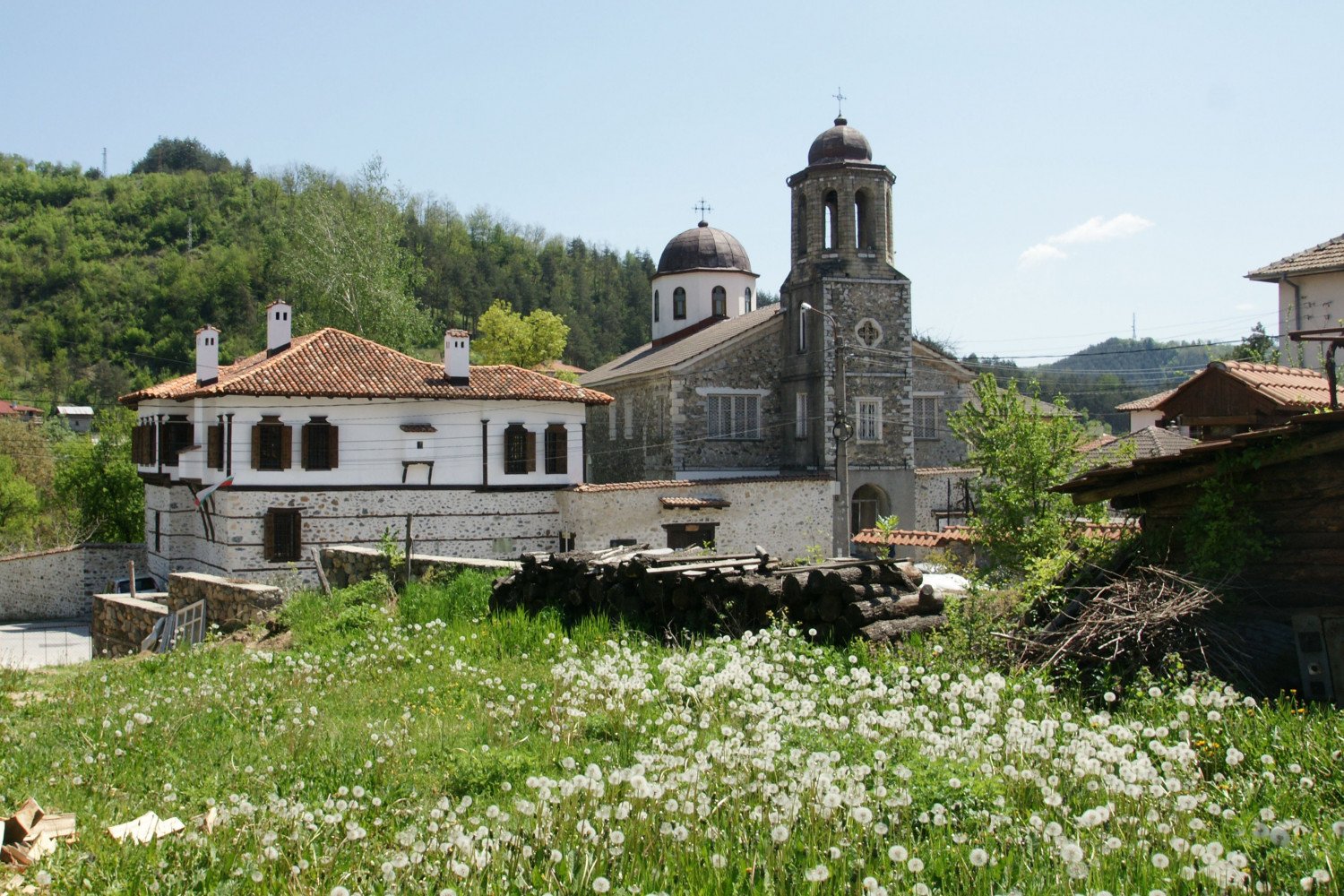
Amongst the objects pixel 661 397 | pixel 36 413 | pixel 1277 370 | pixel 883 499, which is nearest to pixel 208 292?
pixel 36 413

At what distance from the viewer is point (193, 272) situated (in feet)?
250

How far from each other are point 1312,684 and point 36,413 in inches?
3003

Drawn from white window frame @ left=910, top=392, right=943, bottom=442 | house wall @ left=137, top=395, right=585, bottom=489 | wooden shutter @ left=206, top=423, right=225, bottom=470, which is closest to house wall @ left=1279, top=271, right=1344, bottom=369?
white window frame @ left=910, top=392, right=943, bottom=442

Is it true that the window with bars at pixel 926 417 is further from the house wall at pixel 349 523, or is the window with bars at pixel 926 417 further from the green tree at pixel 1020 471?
the green tree at pixel 1020 471

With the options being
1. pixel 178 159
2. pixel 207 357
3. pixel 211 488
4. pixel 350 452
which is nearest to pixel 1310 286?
pixel 350 452

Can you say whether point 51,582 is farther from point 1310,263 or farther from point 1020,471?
point 1310,263

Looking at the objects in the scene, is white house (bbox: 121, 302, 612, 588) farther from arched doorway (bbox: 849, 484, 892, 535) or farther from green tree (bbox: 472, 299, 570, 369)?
green tree (bbox: 472, 299, 570, 369)

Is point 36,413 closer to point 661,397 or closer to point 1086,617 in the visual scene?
point 661,397

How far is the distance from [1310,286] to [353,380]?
22.1m

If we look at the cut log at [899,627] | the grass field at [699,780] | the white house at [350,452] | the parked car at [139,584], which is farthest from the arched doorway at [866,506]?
the grass field at [699,780]

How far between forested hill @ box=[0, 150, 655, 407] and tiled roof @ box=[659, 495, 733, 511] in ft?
66.4

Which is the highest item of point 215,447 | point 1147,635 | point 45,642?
point 215,447

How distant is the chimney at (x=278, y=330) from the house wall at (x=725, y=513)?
910 centimetres

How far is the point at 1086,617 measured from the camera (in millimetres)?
8945
